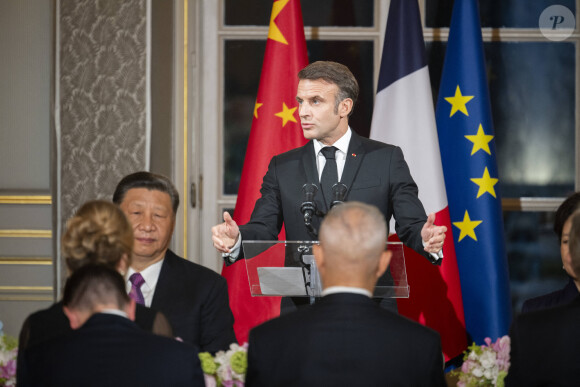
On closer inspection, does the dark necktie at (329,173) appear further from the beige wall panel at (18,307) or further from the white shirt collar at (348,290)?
the beige wall panel at (18,307)

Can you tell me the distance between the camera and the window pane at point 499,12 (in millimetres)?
4707

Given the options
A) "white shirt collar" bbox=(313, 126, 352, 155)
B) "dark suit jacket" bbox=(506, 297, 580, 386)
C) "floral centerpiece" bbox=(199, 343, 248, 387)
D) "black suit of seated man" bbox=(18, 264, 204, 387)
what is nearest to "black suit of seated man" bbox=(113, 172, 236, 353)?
"floral centerpiece" bbox=(199, 343, 248, 387)

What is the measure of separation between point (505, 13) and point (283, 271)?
3.17 meters

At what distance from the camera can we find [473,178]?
4.01 m

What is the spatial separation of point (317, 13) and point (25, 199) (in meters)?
2.23

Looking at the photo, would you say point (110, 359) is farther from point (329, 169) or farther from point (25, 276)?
point (25, 276)

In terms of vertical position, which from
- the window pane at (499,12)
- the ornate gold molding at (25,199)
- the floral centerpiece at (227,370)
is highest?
the window pane at (499,12)

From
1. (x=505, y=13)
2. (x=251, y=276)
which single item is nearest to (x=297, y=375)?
(x=251, y=276)

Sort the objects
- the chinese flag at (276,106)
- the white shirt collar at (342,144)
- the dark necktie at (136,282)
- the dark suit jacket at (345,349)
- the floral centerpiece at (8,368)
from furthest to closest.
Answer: the chinese flag at (276,106), the white shirt collar at (342,144), the dark necktie at (136,282), the floral centerpiece at (8,368), the dark suit jacket at (345,349)

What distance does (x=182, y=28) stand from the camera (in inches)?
186

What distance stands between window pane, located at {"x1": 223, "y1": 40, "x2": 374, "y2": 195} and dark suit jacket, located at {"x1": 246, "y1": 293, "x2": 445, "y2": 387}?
3072mm

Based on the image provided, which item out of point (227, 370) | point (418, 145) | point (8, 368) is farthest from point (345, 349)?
point (418, 145)

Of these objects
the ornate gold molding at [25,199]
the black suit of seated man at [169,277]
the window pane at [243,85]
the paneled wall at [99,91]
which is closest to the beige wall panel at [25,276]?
the paneled wall at [99,91]

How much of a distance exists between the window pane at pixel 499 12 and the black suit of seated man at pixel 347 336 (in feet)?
10.7
